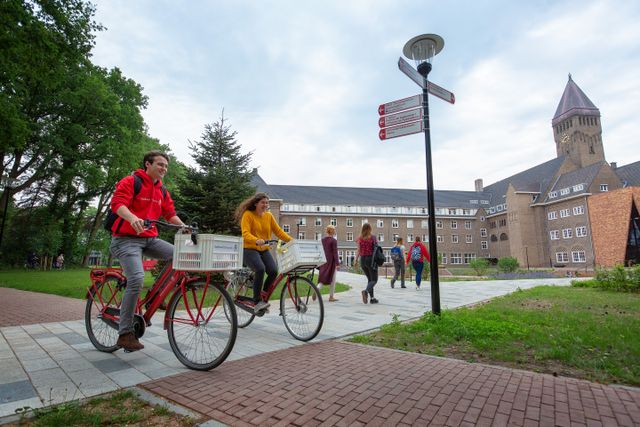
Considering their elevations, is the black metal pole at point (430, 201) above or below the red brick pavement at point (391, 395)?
above

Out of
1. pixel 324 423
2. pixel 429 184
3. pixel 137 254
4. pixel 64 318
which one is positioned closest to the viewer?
Result: pixel 324 423

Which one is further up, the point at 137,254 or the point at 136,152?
the point at 136,152

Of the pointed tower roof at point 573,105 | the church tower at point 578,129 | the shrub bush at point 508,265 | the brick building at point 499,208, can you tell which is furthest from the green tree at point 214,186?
the pointed tower roof at point 573,105

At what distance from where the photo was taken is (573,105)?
69.8m

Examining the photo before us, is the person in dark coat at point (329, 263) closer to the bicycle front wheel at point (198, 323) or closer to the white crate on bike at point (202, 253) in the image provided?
the bicycle front wheel at point (198, 323)

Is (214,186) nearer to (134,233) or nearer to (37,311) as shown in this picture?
(37,311)

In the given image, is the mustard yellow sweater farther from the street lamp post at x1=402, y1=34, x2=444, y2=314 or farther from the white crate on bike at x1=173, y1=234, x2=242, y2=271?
the street lamp post at x1=402, y1=34, x2=444, y2=314

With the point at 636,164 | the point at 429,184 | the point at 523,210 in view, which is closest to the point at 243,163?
the point at 429,184

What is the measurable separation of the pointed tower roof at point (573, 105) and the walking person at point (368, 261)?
259 ft

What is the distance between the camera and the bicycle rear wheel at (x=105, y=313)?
13.4 ft

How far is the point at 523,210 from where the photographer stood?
186 ft

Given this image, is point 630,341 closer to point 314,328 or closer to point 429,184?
point 429,184

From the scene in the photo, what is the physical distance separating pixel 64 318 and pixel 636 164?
68.9 m

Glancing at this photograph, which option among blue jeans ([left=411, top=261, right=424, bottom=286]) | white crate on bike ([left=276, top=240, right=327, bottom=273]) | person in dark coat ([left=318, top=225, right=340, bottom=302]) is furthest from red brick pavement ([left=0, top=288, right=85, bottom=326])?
blue jeans ([left=411, top=261, right=424, bottom=286])
